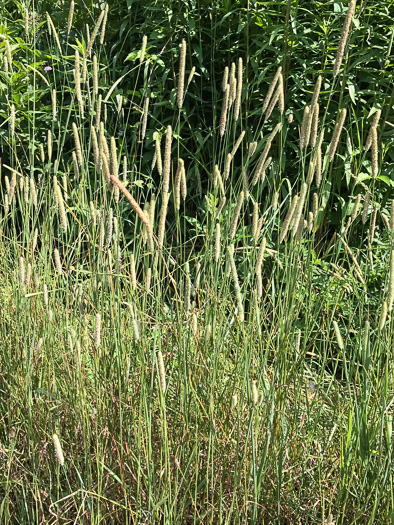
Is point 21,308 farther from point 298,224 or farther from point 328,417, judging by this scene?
point 328,417

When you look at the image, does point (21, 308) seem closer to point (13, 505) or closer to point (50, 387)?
point (50, 387)

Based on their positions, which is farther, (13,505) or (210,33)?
(210,33)

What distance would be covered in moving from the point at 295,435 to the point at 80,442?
55 centimetres

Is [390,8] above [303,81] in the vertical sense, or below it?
above

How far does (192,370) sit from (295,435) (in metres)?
0.32

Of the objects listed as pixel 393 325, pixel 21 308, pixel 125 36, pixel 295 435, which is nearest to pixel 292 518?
pixel 295 435

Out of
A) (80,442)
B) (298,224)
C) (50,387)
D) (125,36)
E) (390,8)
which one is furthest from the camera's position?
(125,36)

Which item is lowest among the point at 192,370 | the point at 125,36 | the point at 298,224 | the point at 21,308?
the point at 192,370

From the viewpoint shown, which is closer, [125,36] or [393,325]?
[393,325]

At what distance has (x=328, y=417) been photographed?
71.6 inches

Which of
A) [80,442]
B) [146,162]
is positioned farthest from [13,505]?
[146,162]

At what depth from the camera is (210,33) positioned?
312 cm

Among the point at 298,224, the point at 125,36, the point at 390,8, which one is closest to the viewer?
the point at 298,224

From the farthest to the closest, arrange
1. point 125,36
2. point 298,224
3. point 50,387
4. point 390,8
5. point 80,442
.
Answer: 1. point 125,36
2. point 390,8
3. point 50,387
4. point 80,442
5. point 298,224
